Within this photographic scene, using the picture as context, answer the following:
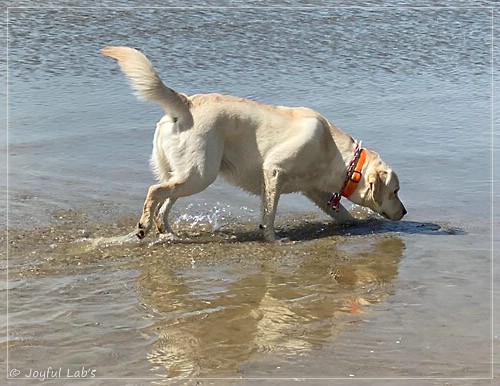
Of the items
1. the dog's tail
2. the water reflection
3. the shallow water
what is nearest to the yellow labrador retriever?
the dog's tail

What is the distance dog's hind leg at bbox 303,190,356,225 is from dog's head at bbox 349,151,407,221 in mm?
136

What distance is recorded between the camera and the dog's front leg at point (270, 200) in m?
7.28

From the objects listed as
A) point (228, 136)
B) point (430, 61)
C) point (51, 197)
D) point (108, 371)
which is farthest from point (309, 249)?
point (430, 61)

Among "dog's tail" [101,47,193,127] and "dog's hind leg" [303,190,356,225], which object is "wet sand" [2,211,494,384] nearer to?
"dog's hind leg" [303,190,356,225]

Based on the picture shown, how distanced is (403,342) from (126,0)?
10.4m

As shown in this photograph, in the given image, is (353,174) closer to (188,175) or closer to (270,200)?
(270,200)

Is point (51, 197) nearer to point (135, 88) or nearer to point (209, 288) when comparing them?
point (135, 88)

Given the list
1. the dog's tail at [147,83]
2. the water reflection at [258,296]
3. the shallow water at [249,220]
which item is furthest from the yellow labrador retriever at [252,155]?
the water reflection at [258,296]

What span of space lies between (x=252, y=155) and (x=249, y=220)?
711mm

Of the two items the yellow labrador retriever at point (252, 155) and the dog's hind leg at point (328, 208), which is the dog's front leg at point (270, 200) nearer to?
the yellow labrador retriever at point (252, 155)

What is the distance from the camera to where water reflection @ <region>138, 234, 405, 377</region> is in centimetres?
489

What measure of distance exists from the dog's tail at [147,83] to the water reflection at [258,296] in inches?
40.0

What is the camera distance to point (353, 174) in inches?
297

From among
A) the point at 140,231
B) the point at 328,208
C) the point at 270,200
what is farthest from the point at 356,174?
the point at 140,231
